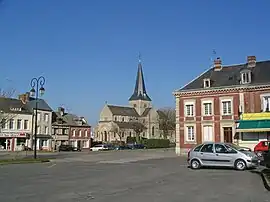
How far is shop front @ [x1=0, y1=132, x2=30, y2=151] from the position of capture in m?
68.8

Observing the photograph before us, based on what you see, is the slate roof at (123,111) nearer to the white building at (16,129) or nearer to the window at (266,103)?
the white building at (16,129)

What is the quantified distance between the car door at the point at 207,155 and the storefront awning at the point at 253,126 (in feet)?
65.6

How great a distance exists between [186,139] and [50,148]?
3689cm

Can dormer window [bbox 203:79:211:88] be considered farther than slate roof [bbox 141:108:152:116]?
No

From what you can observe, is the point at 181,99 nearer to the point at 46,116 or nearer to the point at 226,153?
the point at 226,153

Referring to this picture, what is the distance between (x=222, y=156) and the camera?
2289 centimetres

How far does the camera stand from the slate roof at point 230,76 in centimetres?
4466

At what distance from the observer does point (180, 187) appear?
47.9ft

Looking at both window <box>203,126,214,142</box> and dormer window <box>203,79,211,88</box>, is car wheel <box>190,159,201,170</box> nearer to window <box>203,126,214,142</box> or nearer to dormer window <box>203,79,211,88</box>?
window <box>203,126,214,142</box>

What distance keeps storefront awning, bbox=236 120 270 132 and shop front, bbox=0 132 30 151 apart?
41.4 metres

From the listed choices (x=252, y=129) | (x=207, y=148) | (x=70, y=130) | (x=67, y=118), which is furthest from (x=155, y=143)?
(x=207, y=148)

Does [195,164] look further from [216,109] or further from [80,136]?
[80,136]

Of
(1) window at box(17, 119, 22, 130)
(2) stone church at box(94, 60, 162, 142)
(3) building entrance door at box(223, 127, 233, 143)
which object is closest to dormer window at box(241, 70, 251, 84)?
(3) building entrance door at box(223, 127, 233, 143)

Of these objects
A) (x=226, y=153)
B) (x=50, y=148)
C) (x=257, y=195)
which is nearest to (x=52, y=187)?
(x=257, y=195)
